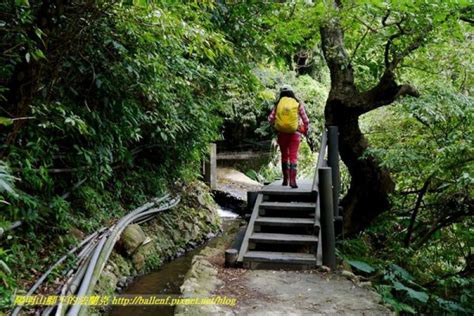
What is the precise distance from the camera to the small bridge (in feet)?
16.4

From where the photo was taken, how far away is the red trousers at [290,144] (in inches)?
243

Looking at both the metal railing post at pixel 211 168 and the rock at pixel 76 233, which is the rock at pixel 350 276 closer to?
the rock at pixel 76 233

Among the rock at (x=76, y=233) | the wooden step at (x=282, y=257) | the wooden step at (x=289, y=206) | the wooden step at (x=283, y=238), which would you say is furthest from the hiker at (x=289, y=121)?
the rock at (x=76, y=233)

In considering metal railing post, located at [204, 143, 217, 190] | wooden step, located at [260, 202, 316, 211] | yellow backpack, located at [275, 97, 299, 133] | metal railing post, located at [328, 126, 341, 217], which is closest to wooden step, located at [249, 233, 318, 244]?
wooden step, located at [260, 202, 316, 211]

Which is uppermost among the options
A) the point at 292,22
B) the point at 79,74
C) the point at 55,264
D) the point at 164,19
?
the point at 292,22

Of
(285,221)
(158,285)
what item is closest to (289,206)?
(285,221)

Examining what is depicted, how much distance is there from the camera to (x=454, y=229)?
712 centimetres

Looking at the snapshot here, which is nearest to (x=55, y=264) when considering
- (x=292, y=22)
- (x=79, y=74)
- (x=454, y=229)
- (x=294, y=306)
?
(x=79, y=74)

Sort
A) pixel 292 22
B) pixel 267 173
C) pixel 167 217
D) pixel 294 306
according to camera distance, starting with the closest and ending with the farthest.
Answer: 1. pixel 294 306
2. pixel 292 22
3. pixel 167 217
4. pixel 267 173

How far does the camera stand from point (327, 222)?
4.96 m

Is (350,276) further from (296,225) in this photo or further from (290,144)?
(290,144)

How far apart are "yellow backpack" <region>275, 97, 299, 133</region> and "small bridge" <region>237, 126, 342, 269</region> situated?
75cm

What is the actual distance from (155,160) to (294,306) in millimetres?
5126

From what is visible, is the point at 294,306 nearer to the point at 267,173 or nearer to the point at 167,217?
the point at 167,217
